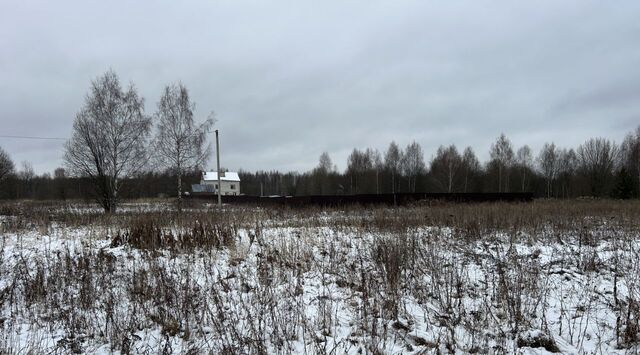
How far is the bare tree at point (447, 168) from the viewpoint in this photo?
54.9m

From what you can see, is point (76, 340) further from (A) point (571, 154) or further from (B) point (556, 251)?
(A) point (571, 154)

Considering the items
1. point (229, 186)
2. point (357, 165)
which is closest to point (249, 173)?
point (229, 186)

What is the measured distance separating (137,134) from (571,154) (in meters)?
71.4

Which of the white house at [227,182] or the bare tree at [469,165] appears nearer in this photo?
the bare tree at [469,165]

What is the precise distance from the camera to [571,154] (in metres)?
65.1

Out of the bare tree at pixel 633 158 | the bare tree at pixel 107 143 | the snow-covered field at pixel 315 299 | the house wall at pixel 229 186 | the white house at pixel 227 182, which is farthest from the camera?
the house wall at pixel 229 186

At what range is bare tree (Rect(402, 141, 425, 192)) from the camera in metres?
66.2

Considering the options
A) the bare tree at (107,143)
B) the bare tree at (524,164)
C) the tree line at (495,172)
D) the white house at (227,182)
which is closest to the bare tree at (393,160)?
the tree line at (495,172)

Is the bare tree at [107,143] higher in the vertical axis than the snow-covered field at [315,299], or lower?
higher

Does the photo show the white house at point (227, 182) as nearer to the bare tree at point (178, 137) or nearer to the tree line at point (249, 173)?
the tree line at point (249, 173)

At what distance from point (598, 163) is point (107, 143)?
66.8 metres

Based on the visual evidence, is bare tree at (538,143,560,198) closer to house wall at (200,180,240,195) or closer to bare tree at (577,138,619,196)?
bare tree at (577,138,619,196)

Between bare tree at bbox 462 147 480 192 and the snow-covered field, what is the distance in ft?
166

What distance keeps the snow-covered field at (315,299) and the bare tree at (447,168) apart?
48357mm
